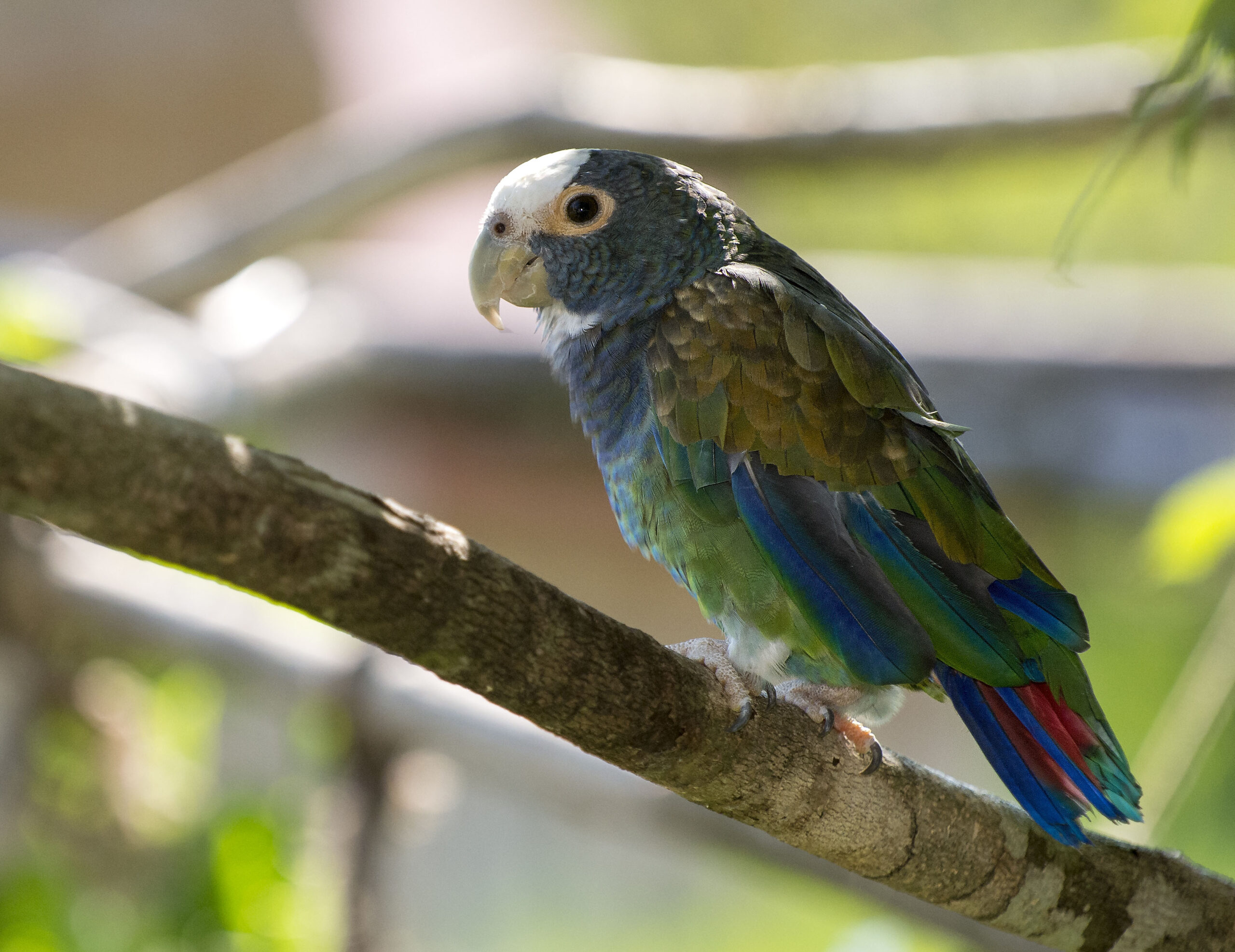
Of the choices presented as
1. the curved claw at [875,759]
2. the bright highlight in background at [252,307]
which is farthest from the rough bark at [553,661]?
the bright highlight in background at [252,307]

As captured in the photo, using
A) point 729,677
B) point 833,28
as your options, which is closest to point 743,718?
point 729,677

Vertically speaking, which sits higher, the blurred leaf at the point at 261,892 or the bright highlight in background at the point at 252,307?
the bright highlight in background at the point at 252,307

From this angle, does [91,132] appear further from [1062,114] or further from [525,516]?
[1062,114]

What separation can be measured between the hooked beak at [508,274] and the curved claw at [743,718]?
0.58 meters

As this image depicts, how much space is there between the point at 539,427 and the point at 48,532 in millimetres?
1457

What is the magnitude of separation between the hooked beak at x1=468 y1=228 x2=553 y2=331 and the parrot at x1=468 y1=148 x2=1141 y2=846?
2.6 inches

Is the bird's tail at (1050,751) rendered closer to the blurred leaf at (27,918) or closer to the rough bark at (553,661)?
the rough bark at (553,661)

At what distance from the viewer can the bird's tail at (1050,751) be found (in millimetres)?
1112

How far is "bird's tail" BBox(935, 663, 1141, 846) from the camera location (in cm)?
111

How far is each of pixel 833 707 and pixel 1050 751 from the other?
0.23 m

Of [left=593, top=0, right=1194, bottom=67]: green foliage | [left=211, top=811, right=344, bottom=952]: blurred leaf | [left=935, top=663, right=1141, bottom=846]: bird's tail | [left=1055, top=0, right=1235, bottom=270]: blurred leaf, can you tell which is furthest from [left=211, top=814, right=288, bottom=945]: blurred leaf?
[left=593, top=0, right=1194, bottom=67]: green foliage

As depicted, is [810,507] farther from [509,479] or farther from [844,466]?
[509,479]

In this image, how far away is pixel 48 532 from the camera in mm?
2555

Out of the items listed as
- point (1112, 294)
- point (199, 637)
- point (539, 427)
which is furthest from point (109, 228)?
point (1112, 294)
